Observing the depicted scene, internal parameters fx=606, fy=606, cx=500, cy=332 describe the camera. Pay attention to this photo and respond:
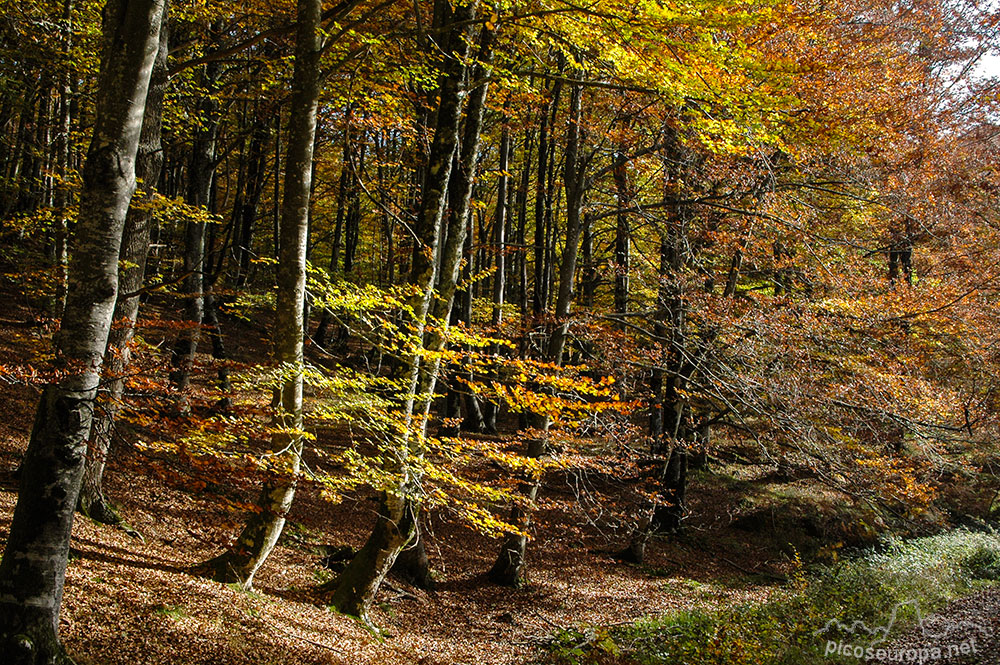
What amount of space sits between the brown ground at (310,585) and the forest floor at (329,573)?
0.03 m

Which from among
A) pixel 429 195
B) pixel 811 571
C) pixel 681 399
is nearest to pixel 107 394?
pixel 429 195

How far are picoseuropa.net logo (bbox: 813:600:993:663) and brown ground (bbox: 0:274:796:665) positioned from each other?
3650 mm

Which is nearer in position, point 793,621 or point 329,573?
point 793,621

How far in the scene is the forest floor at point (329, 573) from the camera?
540cm

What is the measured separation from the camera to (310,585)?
27.8ft

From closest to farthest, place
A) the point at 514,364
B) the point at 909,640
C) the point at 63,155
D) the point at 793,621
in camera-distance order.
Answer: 1. the point at 514,364
2. the point at 909,640
3. the point at 793,621
4. the point at 63,155

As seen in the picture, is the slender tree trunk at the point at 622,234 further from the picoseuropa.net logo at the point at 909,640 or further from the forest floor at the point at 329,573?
the picoseuropa.net logo at the point at 909,640

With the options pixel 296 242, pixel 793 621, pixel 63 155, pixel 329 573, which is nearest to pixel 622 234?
pixel 793 621

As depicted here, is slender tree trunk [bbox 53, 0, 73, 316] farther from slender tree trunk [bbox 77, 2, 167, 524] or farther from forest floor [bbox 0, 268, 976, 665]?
slender tree trunk [bbox 77, 2, 167, 524]

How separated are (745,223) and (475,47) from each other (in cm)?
543

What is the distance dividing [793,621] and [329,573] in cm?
685

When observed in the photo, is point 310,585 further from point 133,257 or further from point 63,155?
point 63,155

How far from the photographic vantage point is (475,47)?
855 centimetres

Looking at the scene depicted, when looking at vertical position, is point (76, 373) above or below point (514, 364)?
below
